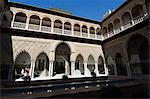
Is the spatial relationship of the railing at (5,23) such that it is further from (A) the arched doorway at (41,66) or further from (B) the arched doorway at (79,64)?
(B) the arched doorway at (79,64)

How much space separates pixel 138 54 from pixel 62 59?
9.95 meters

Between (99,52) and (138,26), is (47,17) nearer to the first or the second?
(99,52)

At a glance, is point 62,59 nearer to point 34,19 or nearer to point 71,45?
point 71,45

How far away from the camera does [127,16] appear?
50.2 ft

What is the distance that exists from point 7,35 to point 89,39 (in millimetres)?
11083

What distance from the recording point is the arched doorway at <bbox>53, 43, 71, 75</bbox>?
52.8 ft

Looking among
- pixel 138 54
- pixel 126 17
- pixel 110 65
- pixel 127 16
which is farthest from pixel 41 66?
pixel 127 16

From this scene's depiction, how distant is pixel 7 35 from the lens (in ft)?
42.2

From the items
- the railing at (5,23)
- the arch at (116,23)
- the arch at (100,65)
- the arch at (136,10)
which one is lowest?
the arch at (100,65)

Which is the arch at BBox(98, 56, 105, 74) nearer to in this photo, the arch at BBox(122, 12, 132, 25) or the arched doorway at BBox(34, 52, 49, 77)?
the arch at BBox(122, 12, 132, 25)

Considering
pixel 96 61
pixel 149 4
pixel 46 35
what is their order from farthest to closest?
1. pixel 96 61
2. pixel 46 35
3. pixel 149 4

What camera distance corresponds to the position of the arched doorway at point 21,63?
13.0m

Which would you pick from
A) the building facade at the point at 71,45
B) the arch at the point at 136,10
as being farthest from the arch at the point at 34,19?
the arch at the point at 136,10

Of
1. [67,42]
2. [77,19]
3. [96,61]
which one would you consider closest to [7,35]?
[67,42]
